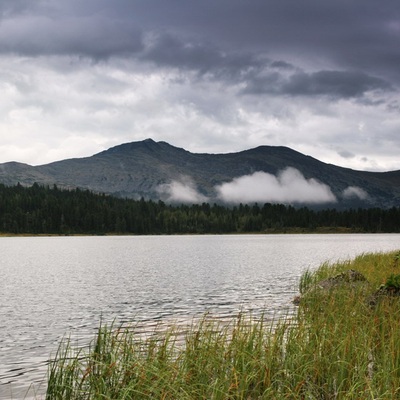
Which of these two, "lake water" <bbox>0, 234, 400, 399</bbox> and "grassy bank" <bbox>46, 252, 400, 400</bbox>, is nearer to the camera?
"grassy bank" <bbox>46, 252, 400, 400</bbox>

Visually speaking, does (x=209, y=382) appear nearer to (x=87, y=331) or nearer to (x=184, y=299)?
(x=87, y=331)

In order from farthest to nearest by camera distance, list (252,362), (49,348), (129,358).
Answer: (49,348), (129,358), (252,362)

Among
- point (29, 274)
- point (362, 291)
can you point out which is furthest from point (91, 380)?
point (29, 274)

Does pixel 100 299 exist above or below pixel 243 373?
below

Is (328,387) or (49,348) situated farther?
(49,348)

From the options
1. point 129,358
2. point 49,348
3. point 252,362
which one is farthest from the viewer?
point 49,348

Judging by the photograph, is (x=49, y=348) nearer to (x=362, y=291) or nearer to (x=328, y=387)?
(x=328, y=387)

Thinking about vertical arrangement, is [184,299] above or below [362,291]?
below

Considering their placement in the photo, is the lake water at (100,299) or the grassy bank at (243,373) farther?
the lake water at (100,299)

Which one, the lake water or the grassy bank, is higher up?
the grassy bank

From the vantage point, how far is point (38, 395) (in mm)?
15305

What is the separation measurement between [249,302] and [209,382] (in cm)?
2430

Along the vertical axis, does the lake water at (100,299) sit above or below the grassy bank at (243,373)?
below

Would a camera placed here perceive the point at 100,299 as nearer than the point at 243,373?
No
